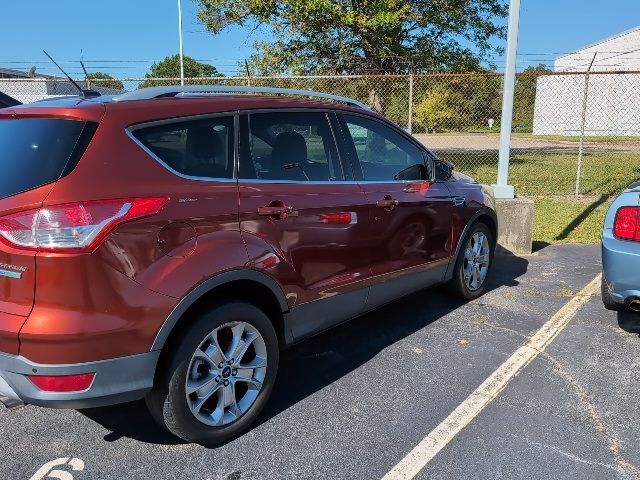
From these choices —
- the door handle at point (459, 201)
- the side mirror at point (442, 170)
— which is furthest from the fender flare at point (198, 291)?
the door handle at point (459, 201)

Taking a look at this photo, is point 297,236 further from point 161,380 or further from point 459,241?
point 459,241

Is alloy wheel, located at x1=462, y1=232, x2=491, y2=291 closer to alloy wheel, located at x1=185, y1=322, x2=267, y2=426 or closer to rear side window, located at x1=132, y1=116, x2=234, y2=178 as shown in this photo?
alloy wheel, located at x1=185, y1=322, x2=267, y2=426

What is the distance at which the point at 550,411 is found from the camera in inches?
129

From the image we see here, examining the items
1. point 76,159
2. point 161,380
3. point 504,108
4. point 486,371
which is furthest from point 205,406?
point 504,108

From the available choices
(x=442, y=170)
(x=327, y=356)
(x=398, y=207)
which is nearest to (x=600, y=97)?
(x=442, y=170)

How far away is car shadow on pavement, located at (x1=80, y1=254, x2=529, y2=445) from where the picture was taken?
3.17m

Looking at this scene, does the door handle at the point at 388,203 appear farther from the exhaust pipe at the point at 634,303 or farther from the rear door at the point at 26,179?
the rear door at the point at 26,179

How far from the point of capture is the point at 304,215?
3234mm

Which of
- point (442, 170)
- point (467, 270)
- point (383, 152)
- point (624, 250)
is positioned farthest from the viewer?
point (467, 270)

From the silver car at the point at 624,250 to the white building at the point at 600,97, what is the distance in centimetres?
3475

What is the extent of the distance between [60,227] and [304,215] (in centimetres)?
133

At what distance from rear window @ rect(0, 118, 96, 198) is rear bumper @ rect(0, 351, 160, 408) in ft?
2.48

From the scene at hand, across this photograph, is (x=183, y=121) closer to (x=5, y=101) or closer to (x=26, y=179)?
(x=26, y=179)

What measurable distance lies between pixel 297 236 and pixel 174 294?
86 centimetres
